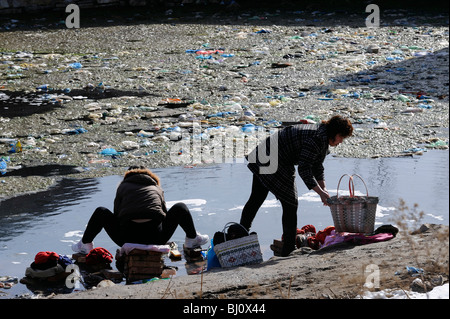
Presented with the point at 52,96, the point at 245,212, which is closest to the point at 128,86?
the point at 52,96

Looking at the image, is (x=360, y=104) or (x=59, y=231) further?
(x=360, y=104)

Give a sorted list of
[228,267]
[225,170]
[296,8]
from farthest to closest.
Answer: [296,8]
[225,170]
[228,267]

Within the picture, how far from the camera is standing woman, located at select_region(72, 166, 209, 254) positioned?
5.21 meters

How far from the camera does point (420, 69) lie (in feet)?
37.5

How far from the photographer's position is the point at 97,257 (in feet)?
17.3

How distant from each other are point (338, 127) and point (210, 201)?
1911 millimetres

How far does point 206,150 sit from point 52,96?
133 inches

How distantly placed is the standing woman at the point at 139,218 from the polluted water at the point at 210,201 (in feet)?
0.82

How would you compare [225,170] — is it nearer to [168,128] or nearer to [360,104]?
[168,128]

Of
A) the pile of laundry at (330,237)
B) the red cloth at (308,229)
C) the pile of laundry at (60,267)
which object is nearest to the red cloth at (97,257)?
the pile of laundry at (60,267)

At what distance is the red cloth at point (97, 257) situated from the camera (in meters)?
5.27

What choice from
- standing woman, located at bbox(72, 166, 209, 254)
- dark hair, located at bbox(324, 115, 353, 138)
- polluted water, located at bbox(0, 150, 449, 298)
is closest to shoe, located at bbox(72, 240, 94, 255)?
standing woman, located at bbox(72, 166, 209, 254)

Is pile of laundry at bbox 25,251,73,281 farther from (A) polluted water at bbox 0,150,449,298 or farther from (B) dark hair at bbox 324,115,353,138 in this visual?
(B) dark hair at bbox 324,115,353,138

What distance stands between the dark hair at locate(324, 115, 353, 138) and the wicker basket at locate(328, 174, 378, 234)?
46cm
